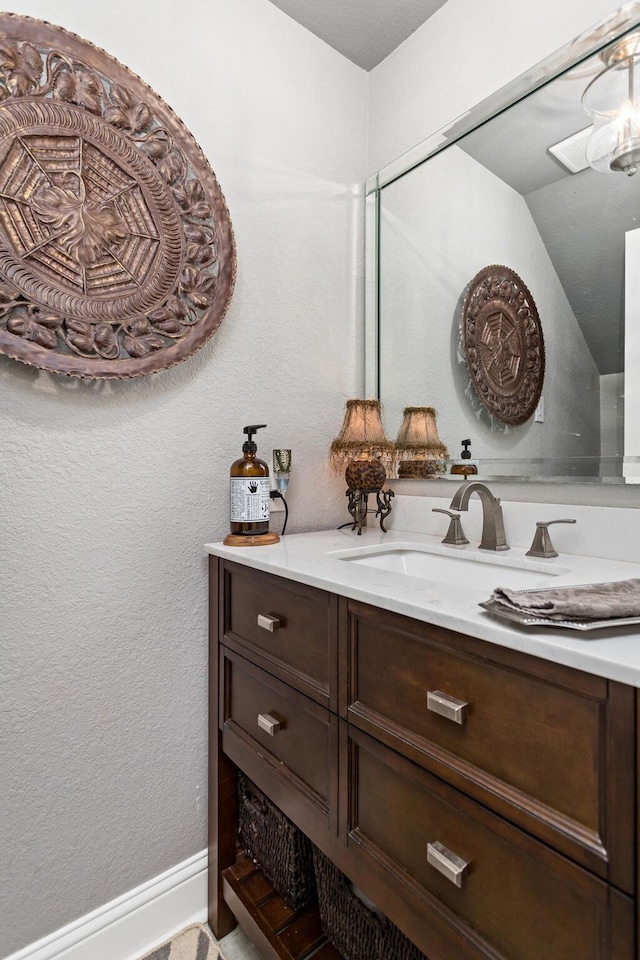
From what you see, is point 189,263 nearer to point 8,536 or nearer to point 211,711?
point 8,536

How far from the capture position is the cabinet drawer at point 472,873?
521 mm

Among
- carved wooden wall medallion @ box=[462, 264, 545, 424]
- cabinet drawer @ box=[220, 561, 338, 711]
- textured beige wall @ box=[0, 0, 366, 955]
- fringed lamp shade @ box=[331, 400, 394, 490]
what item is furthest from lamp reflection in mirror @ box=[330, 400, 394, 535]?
cabinet drawer @ box=[220, 561, 338, 711]

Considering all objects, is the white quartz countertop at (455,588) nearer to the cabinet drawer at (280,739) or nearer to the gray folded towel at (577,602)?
the gray folded towel at (577,602)

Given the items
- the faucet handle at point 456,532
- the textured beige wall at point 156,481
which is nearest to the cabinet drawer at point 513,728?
the faucet handle at point 456,532

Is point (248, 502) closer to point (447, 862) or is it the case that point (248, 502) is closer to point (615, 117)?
point (447, 862)

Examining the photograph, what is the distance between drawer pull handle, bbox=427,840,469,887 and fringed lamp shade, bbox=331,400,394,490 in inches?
35.6

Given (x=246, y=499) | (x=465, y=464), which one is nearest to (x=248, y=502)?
(x=246, y=499)

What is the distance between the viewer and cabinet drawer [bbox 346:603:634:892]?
0.50 meters

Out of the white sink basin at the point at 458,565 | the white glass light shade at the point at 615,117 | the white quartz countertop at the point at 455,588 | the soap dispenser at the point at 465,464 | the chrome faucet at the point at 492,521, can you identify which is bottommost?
the white sink basin at the point at 458,565

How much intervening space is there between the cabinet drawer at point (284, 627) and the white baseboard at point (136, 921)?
618mm

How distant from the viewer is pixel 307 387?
1.54m

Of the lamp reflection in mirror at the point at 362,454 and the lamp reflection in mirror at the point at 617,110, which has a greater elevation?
the lamp reflection in mirror at the point at 617,110

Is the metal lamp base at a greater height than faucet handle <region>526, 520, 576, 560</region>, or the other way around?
the metal lamp base

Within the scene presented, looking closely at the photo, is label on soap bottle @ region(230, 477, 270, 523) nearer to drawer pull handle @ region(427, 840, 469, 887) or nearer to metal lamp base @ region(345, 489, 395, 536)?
metal lamp base @ region(345, 489, 395, 536)
